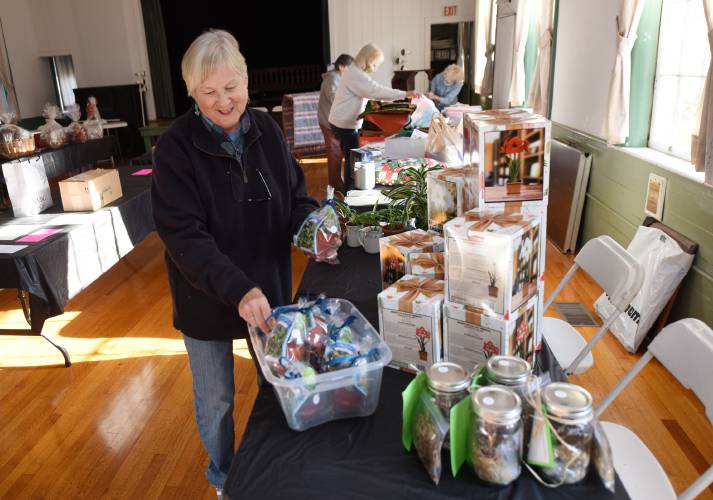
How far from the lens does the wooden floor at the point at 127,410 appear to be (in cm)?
218

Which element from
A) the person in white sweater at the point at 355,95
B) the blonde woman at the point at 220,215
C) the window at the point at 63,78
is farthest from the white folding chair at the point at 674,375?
the window at the point at 63,78

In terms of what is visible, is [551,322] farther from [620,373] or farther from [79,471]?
[79,471]

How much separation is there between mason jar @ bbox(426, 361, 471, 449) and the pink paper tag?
249cm

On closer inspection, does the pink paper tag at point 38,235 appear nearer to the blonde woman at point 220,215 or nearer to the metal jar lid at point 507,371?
the blonde woman at point 220,215

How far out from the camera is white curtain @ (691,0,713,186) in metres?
2.52

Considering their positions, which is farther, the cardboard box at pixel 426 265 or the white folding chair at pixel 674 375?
the cardboard box at pixel 426 265

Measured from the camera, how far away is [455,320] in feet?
4.24

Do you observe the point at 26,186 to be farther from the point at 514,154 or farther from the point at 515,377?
the point at 515,377

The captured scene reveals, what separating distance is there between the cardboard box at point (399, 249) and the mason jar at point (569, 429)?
72 cm

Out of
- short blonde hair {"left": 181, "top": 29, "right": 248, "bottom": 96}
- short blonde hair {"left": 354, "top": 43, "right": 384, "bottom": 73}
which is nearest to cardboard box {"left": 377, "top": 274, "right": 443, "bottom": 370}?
short blonde hair {"left": 181, "top": 29, "right": 248, "bottom": 96}

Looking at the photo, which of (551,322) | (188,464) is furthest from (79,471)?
(551,322)

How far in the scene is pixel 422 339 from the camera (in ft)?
4.38

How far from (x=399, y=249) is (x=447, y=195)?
0.96 ft

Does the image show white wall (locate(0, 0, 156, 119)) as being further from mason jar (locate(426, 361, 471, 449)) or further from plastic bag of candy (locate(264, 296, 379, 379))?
mason jar (locate(426, 361, 471, 449))
